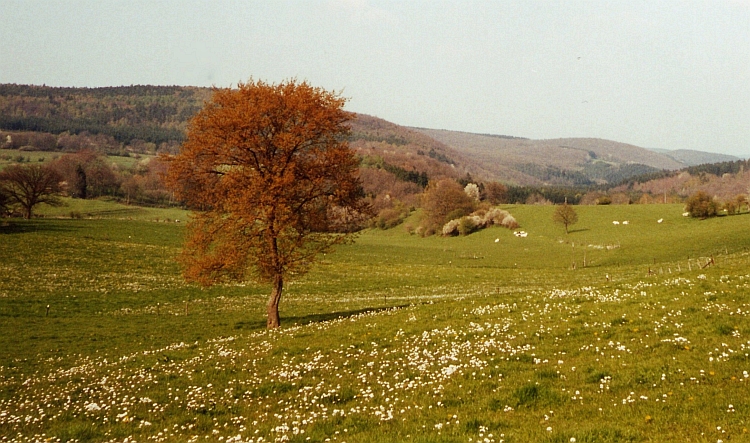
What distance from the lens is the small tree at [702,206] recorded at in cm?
10388

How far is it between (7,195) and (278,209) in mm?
87837

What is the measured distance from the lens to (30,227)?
81.6 metres

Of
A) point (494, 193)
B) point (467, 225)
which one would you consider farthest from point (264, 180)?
point (494, 193)

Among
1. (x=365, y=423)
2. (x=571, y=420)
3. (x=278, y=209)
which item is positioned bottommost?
(x=365, y=423)

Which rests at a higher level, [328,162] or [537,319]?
[328,162]

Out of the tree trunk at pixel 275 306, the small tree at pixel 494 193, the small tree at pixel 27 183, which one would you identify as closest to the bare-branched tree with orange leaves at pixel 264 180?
the tree trunk at pixel 275 306

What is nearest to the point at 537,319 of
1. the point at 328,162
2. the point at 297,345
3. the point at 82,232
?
the point at 297,345

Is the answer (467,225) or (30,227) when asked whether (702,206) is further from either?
(30,227)

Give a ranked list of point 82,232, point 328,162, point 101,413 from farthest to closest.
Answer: point 82,232, point 328,162, point 101,413

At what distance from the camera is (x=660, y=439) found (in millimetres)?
8703

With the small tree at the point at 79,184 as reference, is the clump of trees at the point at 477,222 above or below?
below

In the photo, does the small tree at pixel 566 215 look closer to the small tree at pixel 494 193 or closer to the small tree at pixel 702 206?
the small tree at pixel 702 206

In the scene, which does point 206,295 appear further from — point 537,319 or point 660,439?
point 660,439

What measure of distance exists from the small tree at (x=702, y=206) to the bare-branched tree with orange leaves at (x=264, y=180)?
102 metres
